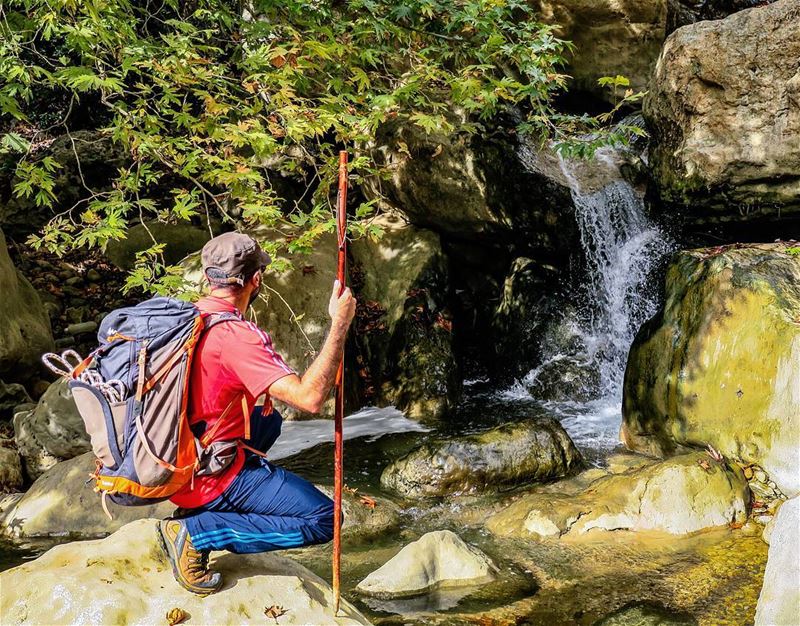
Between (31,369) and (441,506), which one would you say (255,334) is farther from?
(31,369)

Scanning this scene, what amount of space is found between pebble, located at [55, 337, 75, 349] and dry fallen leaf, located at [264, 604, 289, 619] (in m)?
8.27

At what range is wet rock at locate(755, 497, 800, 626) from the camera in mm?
→ 3171

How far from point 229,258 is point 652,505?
441 centimetres

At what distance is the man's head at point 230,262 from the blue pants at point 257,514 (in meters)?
0.66

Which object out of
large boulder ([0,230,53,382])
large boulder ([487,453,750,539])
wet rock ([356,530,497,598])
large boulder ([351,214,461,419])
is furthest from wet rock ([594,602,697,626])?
large boulder ([0,230,53,382])

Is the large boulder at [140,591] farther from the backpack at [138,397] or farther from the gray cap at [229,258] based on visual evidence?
the gray cap at [229,258]

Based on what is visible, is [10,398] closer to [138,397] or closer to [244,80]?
[244,80]

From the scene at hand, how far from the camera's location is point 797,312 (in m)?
6.21

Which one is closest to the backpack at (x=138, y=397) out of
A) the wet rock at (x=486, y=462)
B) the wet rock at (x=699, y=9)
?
the wet rock at (x=486, y=462)

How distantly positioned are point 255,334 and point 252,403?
0.30 m

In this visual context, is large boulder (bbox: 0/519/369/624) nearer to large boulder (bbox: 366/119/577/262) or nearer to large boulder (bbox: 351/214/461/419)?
large boulder (bbox: 351/214/461/419)

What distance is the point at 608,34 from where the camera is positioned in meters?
12.2

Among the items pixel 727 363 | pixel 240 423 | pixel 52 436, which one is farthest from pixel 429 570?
pixel 52 436

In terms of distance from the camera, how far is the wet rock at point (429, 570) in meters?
4.88
